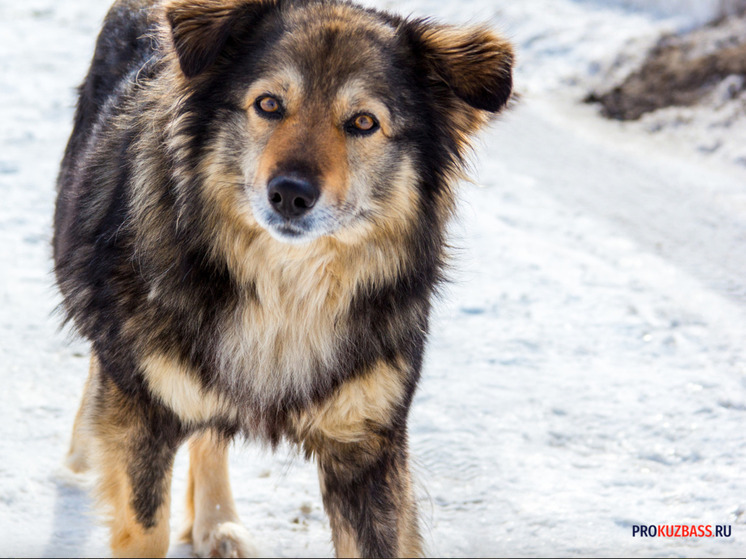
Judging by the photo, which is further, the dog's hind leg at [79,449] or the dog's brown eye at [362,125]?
the dog's hind leg at [79,449]

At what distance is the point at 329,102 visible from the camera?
229 cm

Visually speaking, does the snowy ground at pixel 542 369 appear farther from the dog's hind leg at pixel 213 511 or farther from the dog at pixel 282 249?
the dog at pixel 282 249

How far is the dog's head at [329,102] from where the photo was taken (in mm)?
2246

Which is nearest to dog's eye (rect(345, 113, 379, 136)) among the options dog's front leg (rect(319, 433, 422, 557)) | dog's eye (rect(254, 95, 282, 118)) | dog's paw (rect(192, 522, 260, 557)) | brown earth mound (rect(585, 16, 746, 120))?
dog's eye (rect(254, 95, 282, 118))

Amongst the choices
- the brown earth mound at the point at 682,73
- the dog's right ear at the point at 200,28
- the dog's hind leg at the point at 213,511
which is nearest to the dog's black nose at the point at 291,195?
the dog's right ear at the point at 200,28

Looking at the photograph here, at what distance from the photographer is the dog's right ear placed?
2324 millimetres

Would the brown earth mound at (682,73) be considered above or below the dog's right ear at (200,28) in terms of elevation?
below

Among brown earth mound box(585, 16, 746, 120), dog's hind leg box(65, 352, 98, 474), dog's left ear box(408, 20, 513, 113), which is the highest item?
dog's left ear box(408, 20, 513, 113)

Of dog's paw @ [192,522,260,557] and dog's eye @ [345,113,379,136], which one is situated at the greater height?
dog's eye @ [345,113,379,136]

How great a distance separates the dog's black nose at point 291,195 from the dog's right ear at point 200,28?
43 cm

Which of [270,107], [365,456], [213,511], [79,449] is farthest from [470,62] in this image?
[79,449]

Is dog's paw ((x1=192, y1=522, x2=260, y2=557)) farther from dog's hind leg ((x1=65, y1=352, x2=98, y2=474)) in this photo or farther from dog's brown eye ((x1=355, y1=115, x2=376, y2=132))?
dog's brown eye ((x1=355, y1=115, x2=376, y2=132))

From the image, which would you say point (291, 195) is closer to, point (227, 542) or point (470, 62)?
point (470, 62)

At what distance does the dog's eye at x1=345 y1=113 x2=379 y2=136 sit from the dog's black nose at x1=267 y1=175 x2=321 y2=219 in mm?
242
